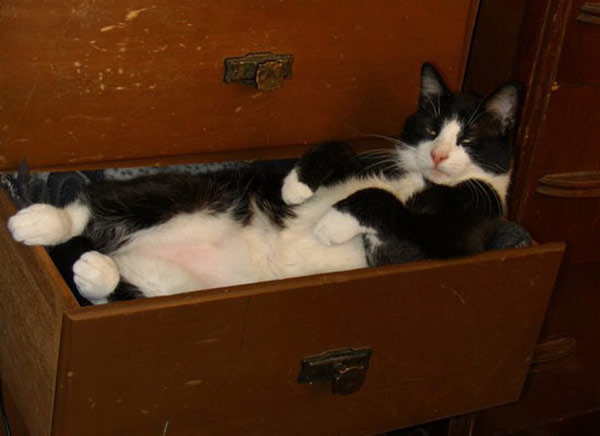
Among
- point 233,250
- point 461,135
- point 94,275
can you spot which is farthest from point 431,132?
point 94,275

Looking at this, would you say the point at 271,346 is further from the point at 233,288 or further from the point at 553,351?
the point at 553,351

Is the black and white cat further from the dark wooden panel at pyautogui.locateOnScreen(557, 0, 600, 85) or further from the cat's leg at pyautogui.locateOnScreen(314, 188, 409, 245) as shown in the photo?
the dark wooden panel at pyautogui.locateOnScreen(557, 0, 600, 85)

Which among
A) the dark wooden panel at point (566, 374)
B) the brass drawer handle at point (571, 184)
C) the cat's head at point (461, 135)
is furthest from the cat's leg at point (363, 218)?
the dark wooden panel at point (566, 374)

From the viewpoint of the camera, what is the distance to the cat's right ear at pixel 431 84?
1185 millimetres

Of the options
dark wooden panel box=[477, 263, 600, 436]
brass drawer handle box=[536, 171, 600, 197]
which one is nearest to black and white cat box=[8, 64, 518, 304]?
brass drawer handle box=[536, 171, 600, 197]

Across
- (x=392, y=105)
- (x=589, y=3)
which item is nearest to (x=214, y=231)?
(x=392, y=105)

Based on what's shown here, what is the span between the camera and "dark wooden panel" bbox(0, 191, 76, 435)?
813 millimetres

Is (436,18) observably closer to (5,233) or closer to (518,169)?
(518,169)

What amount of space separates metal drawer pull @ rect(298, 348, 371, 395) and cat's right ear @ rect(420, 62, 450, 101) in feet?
1.43

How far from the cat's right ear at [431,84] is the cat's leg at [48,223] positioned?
1.71 ft

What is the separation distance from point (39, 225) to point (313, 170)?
16.2 inches

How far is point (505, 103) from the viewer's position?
1.18 metres

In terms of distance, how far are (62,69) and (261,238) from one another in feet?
1.24

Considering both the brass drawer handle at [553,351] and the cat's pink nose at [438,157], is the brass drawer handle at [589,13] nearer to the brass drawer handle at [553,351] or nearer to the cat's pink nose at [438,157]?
the cat's pink nose at [438,157]
